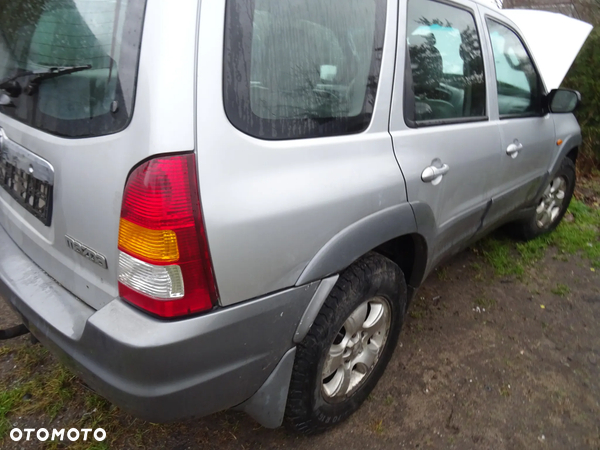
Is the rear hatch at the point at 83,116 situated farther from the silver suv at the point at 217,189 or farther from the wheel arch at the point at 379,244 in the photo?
the wheel arch at the point at 379,244

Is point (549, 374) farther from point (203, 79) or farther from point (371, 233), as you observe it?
point (203, 79)

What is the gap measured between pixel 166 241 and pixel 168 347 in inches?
11.6

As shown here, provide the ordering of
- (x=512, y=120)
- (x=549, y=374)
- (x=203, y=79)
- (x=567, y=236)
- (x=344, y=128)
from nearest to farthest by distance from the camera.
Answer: (x=203, y=79)
(x=344, y=128)
(x=549, y=374)
(x=512, y=120)
(x=567, y=236)

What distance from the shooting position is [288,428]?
1.84 m

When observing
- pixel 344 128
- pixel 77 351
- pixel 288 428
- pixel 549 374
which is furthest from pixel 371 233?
pixel 549 374

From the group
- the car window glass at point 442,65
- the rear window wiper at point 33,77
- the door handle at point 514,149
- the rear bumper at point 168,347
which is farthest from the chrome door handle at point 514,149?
the rear window wiper at point 33,77

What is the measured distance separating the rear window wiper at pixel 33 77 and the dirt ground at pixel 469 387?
141 cm

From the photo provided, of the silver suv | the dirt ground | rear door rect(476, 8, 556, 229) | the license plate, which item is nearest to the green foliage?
rear door rect(476, 8, 556, 229)

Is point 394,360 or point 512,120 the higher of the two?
point 512,120

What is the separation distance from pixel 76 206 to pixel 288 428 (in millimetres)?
1237

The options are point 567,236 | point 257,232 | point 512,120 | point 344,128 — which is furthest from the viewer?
point 567,236

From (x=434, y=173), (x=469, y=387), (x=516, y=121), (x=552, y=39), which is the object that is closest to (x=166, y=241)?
(x=434, y=173)

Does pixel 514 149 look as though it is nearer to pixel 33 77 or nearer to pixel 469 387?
pixel 469 387

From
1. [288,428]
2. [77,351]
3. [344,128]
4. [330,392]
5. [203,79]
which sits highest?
[203,79]
